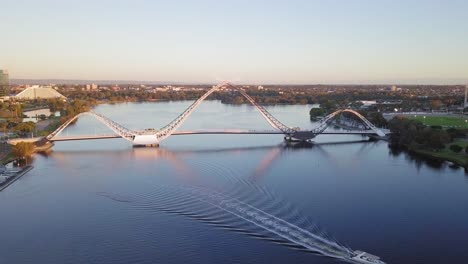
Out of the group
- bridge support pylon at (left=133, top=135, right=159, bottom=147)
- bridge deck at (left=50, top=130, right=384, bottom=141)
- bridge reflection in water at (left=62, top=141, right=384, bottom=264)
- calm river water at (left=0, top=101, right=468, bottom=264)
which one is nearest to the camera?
calm river water at (left=0, top=101, right=468, bottom=264)

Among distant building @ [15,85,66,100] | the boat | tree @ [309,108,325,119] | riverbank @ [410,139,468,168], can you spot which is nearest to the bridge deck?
riverbank @ [410,139,468,168]

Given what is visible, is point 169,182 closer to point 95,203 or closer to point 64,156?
point 95,203

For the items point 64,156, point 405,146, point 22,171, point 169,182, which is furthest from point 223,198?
point 405,146

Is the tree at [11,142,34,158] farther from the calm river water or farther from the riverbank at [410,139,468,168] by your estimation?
the riverbank at [410,139,468,168]

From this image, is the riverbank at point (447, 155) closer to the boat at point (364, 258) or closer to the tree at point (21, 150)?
the boat at point (364, 258)

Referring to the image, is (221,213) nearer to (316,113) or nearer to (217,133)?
(217,133)
